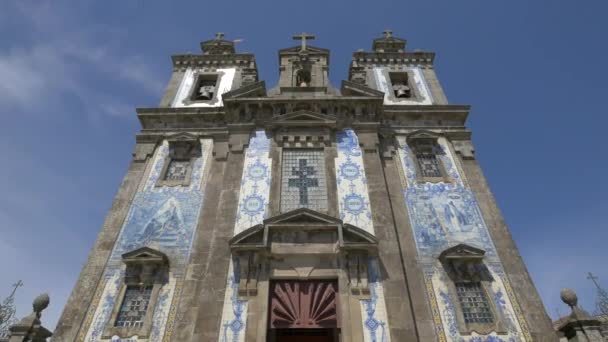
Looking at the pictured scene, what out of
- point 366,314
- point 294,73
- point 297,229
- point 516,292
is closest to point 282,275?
point 297,229

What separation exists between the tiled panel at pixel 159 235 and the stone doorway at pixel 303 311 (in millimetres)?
3170

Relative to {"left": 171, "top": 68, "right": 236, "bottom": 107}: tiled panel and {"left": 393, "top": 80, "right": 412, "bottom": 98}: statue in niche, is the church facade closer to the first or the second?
{"left": 171, "top": 68, "right": 236, "bottom": 107}: tiled panel

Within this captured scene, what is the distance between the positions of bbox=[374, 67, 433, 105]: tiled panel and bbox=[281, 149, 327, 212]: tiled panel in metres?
5.88

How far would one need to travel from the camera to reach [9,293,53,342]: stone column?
11.9m

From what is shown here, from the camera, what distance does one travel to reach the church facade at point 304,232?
12.5 meters

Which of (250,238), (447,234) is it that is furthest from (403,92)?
(250,238)

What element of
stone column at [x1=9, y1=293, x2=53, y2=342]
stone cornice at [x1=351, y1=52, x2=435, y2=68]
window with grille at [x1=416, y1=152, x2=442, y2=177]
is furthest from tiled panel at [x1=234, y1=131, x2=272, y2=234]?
stone cornice at [x1=351, y1=52, x2=435, y2=68]

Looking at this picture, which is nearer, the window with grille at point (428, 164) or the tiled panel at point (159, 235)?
the tiled panel at point (159, 235)

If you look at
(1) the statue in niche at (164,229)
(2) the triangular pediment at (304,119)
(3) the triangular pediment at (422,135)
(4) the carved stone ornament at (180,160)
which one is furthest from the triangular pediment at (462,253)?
(4) the carved stone ornament at (180,160)

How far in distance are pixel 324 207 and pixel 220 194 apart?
13.1 ft

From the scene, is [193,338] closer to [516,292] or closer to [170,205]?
[170,205]

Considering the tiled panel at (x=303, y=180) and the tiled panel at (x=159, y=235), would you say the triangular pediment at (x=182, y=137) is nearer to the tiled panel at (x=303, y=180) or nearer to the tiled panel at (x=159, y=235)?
the tiled panel at (x=159, y=235)

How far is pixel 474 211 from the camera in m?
15.7

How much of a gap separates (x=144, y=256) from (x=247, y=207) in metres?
3.77
